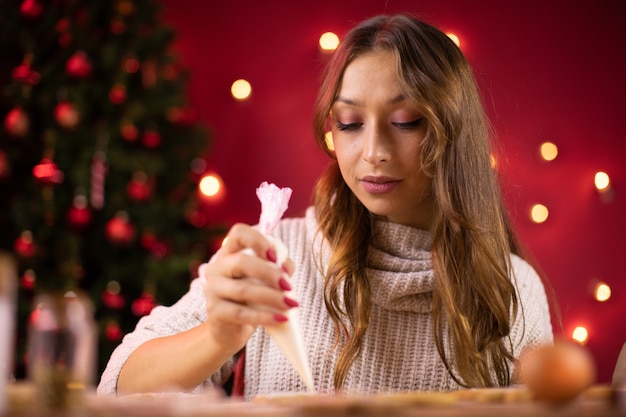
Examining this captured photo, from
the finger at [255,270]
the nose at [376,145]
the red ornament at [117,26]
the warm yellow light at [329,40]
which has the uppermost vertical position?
the warm yellow light at [329,40]

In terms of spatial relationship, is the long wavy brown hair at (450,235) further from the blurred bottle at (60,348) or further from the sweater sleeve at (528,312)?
the blurred bottle at (60,348)

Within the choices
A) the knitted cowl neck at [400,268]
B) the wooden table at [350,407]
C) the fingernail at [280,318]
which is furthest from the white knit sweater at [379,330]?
the wooden table at [350,407]

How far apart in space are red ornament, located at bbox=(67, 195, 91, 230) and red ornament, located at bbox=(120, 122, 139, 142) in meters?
0.27

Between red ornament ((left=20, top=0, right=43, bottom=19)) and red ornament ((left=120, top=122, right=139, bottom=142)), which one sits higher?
red ornament ((left=20, top=0, right=43, bottom=19))

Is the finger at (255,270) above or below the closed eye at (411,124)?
below

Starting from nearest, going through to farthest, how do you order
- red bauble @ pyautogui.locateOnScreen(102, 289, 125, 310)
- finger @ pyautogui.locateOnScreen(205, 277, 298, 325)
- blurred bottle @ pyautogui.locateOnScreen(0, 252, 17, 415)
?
blurred bottle @ pyautogui.locateOnScreen(0, 252, 17, 415), finger @ pyautogui.locateOnScreen(205, 277, 298, 325), red bauble @ pyautogui.locateOnScreen(102, 289, 125, 310)

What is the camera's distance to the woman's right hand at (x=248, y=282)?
1.14 m

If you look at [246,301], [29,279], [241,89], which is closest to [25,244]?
[29,279]

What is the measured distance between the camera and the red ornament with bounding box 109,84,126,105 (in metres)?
2.98

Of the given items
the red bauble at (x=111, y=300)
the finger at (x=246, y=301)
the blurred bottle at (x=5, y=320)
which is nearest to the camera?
the blurred bottle at (x=5, y=320)

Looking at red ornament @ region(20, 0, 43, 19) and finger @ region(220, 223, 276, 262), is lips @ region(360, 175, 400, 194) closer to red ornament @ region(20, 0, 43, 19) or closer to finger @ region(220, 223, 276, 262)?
finger @ region(220, 223, 276, 262)

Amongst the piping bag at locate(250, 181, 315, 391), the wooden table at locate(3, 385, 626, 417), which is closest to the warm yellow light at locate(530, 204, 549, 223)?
the piping bag at locate(250, 181, 315, 391)

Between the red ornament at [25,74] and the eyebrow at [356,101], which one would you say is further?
the red ornament at [25,74]

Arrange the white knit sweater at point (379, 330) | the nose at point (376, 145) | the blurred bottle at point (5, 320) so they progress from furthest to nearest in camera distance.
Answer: the white knit sweater at point (379, 330) → the nose at point (376, 145) → the blurred bottle at point (5, 320)
